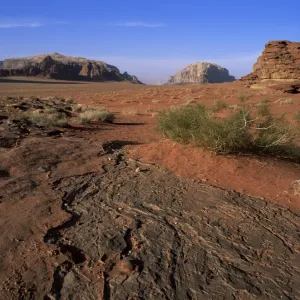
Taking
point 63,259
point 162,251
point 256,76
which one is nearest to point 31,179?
point 63,259

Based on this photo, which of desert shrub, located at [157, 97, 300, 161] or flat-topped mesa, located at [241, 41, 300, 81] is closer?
desert shrub, located at [157, 97, 300, 161]

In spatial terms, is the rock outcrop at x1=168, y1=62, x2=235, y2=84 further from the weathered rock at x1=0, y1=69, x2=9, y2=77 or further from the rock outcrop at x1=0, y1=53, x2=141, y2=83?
the weathered rock at x1=0, y1=69, x2=9, y2=77

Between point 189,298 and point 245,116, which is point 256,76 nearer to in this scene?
point 245,116

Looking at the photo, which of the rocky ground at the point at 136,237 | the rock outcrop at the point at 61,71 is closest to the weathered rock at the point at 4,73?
the rock outcrop at the point at 61,71

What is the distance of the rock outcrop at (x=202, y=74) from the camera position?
110m

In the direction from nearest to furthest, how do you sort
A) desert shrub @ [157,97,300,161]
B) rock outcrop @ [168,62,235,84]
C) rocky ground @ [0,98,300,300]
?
rocky ground @ [0,98,300,300], desert shrub @ [157,97,300,161], rock outcrop @ [168,62,235,84]

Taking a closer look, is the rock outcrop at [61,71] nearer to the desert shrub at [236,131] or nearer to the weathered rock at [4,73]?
the weathered rock at [4,73]


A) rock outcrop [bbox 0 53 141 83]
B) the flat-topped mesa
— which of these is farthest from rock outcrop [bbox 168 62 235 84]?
the flat-topped mesa

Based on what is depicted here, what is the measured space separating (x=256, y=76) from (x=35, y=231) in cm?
3487

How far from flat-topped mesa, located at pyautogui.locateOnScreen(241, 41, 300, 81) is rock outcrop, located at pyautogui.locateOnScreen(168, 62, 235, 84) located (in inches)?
2804

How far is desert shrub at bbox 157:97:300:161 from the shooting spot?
7.13 meters

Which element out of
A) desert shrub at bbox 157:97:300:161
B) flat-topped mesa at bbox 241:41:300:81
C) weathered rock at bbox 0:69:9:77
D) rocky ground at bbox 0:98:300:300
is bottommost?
weathered rock at bbox 0:69:9:77

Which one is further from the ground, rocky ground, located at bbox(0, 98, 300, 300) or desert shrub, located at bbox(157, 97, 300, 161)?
desert shrub, located at bbox(157, 97, 300, 161)

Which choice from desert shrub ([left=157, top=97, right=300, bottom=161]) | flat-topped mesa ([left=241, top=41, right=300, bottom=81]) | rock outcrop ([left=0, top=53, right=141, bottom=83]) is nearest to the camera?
desert shrub ([left=157, top=97, right=300, bottom=161])
